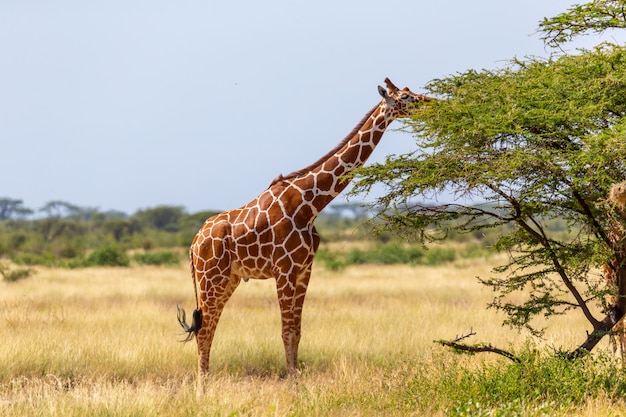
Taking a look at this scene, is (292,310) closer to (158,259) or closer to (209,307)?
(209,307)

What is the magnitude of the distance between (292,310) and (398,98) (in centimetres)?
297

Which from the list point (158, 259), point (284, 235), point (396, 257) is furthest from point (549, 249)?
point (158, 259)

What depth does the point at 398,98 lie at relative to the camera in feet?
32.6

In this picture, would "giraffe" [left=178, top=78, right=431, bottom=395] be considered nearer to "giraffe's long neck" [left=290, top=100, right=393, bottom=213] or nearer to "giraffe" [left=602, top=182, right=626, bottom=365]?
"giraffe's long neck" [left=290, top=100, right=393, bottom=213]

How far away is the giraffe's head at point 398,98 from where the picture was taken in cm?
987

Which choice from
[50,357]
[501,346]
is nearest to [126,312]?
A: [50,357]

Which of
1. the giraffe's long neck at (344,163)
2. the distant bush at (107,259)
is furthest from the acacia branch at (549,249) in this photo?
the distant bush at (107,259)

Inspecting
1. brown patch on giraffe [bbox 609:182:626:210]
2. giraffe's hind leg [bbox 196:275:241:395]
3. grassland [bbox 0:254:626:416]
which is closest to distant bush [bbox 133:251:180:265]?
grassland [bbox 0:254:626:416]

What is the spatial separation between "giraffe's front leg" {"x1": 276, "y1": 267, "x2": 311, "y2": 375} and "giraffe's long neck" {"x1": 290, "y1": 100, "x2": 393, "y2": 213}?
0.96m

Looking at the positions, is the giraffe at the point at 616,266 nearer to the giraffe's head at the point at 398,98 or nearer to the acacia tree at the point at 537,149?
the acacia tree at the point at 537,149

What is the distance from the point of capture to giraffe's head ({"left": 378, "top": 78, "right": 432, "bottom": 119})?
9.87 metres

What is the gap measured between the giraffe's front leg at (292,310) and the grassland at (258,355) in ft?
1.14

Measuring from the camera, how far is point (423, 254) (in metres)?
37.9

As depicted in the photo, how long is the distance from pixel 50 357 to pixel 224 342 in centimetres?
258
